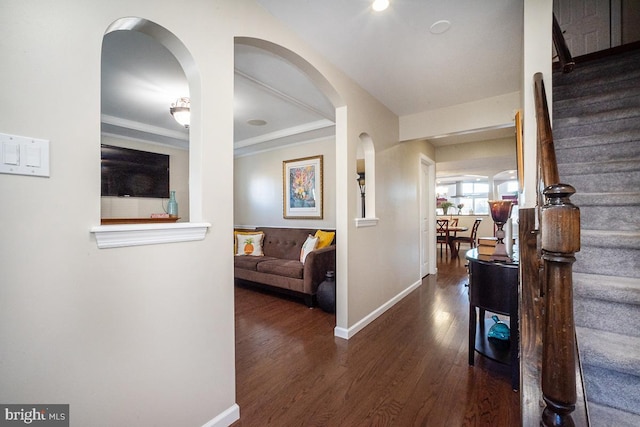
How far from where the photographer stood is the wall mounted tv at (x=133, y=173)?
4.08m

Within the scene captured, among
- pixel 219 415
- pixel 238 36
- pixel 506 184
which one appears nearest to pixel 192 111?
pixel 238 36

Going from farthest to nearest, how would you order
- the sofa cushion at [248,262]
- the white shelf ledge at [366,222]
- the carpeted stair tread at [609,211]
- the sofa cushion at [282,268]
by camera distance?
the sofa cushion at [248,262], the sofa cushion at [282,268], the white shelf ledge at [366,222], the carpeted stair tread at [609,211]

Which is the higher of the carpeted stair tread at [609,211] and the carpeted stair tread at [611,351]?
the carpeted stair tread at [609,211]

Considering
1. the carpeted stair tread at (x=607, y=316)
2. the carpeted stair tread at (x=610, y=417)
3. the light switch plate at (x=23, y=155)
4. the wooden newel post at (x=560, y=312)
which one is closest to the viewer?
the wooden newel post at (x=560, y=312)

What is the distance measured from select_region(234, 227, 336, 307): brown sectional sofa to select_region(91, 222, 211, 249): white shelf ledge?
6.94ft

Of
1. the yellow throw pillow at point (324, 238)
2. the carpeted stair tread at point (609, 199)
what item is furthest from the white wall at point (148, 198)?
the carpeted stair tread at point (609, 199)

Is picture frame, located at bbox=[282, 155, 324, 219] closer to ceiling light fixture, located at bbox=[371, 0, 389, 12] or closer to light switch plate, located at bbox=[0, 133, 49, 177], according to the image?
ceiling light fixture, located at bbox=[371, 0, 389, 12]

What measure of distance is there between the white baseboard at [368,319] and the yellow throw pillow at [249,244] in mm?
2319

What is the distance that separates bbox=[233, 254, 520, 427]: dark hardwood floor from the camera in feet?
5.15

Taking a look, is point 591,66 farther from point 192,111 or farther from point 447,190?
point 447,190

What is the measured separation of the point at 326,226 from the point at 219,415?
332 cm

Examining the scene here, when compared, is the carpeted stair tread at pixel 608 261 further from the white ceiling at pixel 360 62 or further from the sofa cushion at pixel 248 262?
the sofa cushion at pixel 248 262

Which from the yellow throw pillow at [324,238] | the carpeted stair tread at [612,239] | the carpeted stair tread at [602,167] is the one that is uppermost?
the carpeted stair tread at [602,167]

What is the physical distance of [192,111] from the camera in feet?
4.70
